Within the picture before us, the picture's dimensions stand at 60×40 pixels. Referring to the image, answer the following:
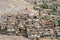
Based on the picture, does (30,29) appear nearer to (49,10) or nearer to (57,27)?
(57,27)

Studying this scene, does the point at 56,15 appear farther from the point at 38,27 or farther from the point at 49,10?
the point at 38,27

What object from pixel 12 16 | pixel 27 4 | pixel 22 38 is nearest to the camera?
pixel 22 38

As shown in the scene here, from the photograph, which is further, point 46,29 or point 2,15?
point 2,15

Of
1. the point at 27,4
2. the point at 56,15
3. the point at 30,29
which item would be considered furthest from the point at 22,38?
the point at 27,4

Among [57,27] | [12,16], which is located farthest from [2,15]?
[57,27]

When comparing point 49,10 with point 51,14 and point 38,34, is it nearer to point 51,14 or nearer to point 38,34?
point 51,14

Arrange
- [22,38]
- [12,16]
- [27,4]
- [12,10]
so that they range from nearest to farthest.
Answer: [22,38] < [12,16] < [12,10] < [27,4]

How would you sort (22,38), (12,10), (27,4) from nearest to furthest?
(22,38) < (12,10) < (27,4)

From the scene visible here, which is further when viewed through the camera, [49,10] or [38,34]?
[49,10]
